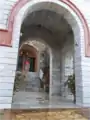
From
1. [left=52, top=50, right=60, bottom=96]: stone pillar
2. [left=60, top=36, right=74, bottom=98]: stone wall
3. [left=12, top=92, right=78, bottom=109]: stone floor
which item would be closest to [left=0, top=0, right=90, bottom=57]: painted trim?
[left=12, top=92, right=78, bottom=109]: stone floor

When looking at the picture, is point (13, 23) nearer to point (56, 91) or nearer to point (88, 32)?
point (88, 32)

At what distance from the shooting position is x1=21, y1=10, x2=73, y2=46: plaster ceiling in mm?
6547

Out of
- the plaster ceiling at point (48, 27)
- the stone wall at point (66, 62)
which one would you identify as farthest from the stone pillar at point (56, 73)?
the plaster ceiling at point (48, 27)

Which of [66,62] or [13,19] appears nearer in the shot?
[13,19]

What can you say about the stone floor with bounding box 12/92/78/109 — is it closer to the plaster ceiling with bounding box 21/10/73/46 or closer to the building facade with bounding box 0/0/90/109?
the building facade with bounding box 0/0/90/109

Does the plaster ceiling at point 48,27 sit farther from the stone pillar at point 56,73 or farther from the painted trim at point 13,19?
the painted trim at point 13,19

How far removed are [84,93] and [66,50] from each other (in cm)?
359

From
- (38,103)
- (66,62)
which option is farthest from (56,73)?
(38,103)

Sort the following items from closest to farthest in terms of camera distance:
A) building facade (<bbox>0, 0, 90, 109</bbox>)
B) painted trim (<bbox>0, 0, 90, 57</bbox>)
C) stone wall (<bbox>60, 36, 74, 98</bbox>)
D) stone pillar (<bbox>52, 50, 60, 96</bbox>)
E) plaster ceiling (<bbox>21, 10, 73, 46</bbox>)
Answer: building facade (<bbox>0, 0, 90, 109</bbox>)
painted trim (<bbox>0, 0, 90, 57</bbox>)
plaster ceiling (<bbox>21, 10, 73, 46</bbox>)
stone wall (<bbox>60, 36, 74, 98</bbox>)
stone pillar (<bbox>52, 50, 60, 96</bbox>)

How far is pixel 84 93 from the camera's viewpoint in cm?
445

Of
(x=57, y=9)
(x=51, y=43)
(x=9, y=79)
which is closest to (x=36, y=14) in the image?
(x=57, y=9)

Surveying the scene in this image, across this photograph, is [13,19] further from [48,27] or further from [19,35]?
[48,27]

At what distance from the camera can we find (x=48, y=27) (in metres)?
7.67

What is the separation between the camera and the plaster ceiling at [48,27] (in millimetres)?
6547
